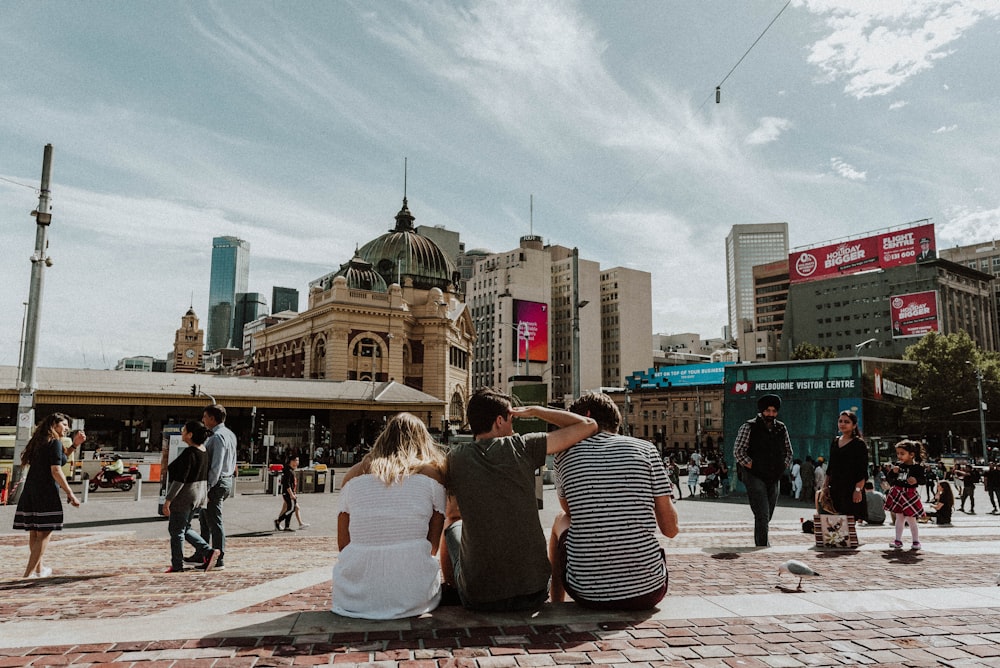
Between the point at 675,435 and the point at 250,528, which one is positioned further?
the point at 675,435

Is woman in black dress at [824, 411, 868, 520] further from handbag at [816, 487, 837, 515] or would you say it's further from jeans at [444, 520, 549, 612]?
jeans at [444, 520, 549, 612]

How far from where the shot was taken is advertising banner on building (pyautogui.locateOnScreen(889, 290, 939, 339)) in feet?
276

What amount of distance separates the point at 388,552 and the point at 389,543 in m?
0.05

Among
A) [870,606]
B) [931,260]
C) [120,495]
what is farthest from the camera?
[931,260]

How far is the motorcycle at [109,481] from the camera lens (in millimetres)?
25391

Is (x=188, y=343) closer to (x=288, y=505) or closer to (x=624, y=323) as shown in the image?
(x=624, y=323)

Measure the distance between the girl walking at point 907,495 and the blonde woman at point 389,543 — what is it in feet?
22.5

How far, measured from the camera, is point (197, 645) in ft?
12.1

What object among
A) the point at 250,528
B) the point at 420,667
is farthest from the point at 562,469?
the point at 250,528

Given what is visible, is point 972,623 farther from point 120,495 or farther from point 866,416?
point 120,495

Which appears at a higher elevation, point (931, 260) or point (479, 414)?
point (931, 260)

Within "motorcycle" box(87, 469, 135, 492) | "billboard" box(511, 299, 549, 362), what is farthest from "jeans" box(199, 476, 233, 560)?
"billboard" box(511, 299, 549, 362)

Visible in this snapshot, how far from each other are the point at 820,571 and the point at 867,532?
203 inches

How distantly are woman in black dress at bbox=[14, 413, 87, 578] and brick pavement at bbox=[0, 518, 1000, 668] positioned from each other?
14.4 inches
